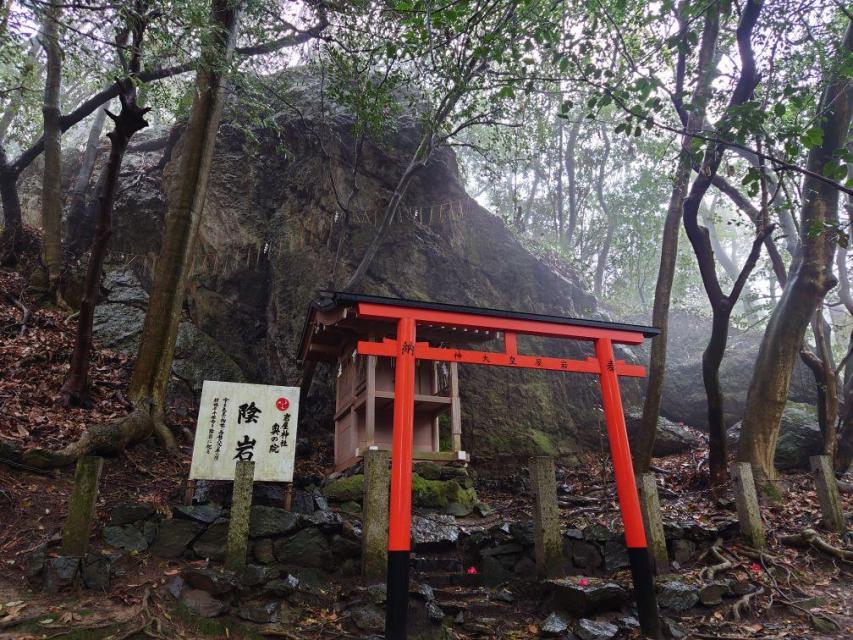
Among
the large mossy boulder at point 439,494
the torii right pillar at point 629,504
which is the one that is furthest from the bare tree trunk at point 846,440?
the large mossy boulder at point 439,494

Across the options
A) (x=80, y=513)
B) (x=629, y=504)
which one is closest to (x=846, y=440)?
(x=629, y=504)

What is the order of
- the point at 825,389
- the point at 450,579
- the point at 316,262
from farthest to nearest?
the point at 316,262 → the point at 825,389 → the point at 450,579

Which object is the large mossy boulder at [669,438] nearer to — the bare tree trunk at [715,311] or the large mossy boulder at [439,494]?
the bare tree trunk at [715,311]

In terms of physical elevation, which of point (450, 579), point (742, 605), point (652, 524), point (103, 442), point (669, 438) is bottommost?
point (742, 605)

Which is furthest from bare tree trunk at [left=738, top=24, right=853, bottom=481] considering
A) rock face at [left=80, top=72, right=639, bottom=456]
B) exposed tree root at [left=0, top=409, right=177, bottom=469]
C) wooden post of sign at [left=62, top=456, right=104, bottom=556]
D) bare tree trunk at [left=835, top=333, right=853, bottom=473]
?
exposed tree root at [left=0, top=409, right=177, bottom=469]

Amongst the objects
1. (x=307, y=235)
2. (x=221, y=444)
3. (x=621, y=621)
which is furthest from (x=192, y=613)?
(x=307, y=235)

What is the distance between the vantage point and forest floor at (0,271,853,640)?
4695 mm

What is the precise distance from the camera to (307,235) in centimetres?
1427

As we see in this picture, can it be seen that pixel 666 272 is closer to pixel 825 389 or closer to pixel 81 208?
pixel 825 389

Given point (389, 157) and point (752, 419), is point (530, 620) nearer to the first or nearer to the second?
point (752, 419)

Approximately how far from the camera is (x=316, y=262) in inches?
546

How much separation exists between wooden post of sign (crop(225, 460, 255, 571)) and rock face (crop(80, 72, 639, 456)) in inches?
259

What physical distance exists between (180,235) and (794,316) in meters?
10.8

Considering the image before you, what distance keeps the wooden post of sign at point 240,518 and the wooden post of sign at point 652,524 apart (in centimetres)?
477
